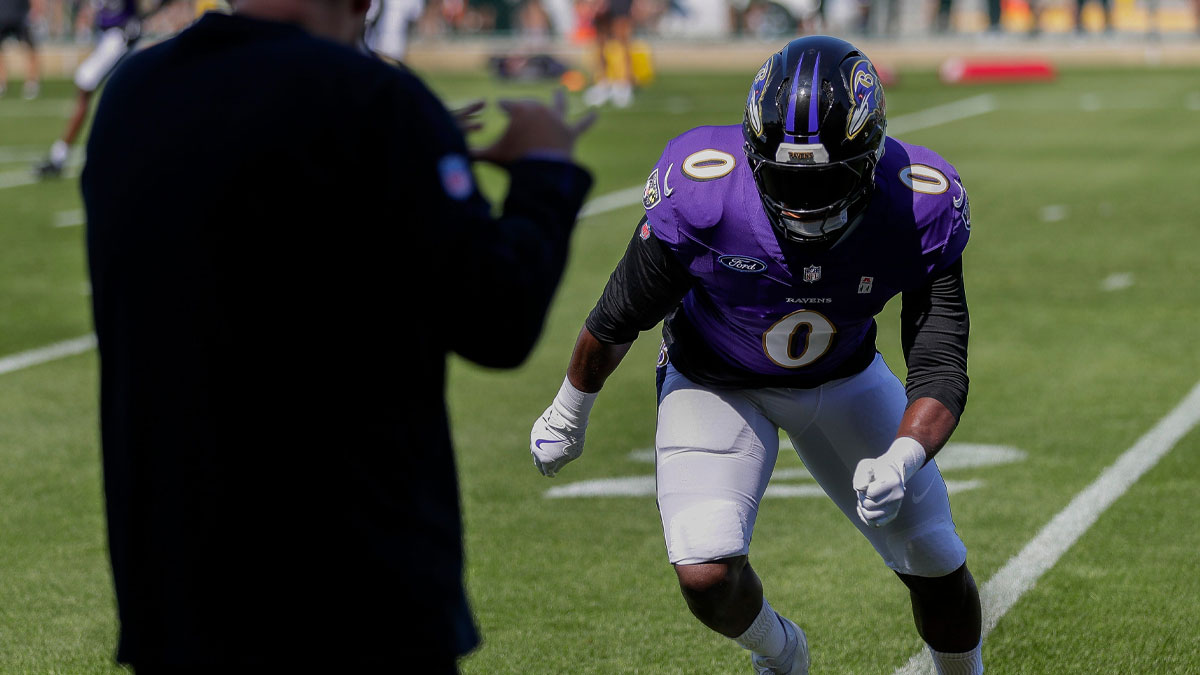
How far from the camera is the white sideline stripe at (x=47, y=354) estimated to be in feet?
26.7

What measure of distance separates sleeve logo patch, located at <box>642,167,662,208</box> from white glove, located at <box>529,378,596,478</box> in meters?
0.51

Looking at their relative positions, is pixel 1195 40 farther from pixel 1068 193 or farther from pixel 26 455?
pixel 26 455

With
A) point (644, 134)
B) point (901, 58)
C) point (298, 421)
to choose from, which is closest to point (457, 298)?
point (298, 421)

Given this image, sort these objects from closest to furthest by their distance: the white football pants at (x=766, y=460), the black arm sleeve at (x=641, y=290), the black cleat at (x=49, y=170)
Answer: the white football pants at (x=766, y=460)
the black arm sleeve at (x=641, y=290)
the black cleat at (x=49, y=170)

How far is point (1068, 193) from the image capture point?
13.3m

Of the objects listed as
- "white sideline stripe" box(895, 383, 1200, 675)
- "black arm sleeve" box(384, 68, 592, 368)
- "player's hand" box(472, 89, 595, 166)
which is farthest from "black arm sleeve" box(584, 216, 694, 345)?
"black arm sleeve" box(384, 68, 592, 368)

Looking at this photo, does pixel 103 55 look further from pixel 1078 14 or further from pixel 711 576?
pixel 1078 14

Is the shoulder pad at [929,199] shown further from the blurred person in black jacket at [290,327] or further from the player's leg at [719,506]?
the blurred person in black jacket at [290,327]

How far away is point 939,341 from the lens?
3678 millimetres

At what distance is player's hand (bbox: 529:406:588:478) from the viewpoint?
13.4ft

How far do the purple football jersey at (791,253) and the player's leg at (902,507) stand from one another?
0.35 feet

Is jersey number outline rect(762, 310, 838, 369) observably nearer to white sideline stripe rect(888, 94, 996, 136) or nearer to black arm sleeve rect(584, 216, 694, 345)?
black arm sleeve rect(584, 216, 694, 345)

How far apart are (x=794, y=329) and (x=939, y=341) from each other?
37 centimetres

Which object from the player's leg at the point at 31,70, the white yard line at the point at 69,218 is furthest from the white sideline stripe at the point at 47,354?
the player's leg at the point at 31,70
